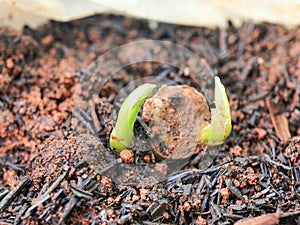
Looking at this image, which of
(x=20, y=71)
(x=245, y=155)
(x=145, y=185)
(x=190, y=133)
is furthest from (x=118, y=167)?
(x=20, y=71)

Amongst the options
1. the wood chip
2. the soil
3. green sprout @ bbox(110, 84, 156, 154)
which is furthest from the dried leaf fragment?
green sprout @ bbox(110, 84, 156, 154)

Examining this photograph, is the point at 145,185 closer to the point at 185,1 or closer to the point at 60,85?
the point at 60,85

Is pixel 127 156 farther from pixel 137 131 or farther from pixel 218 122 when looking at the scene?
pixel 218 122

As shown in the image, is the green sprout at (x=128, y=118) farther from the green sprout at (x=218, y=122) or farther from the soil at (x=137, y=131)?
the green sprout at (x=218, y=122)

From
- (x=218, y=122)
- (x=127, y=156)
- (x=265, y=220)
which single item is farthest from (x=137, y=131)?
(x=265, y=220)

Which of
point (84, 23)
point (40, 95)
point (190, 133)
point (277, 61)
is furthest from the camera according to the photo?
point (84, 23)

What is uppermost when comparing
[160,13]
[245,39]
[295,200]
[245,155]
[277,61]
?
[160,13]

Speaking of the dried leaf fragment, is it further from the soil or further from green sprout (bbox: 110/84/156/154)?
green sprout (bbox: 110/84/156/154)
